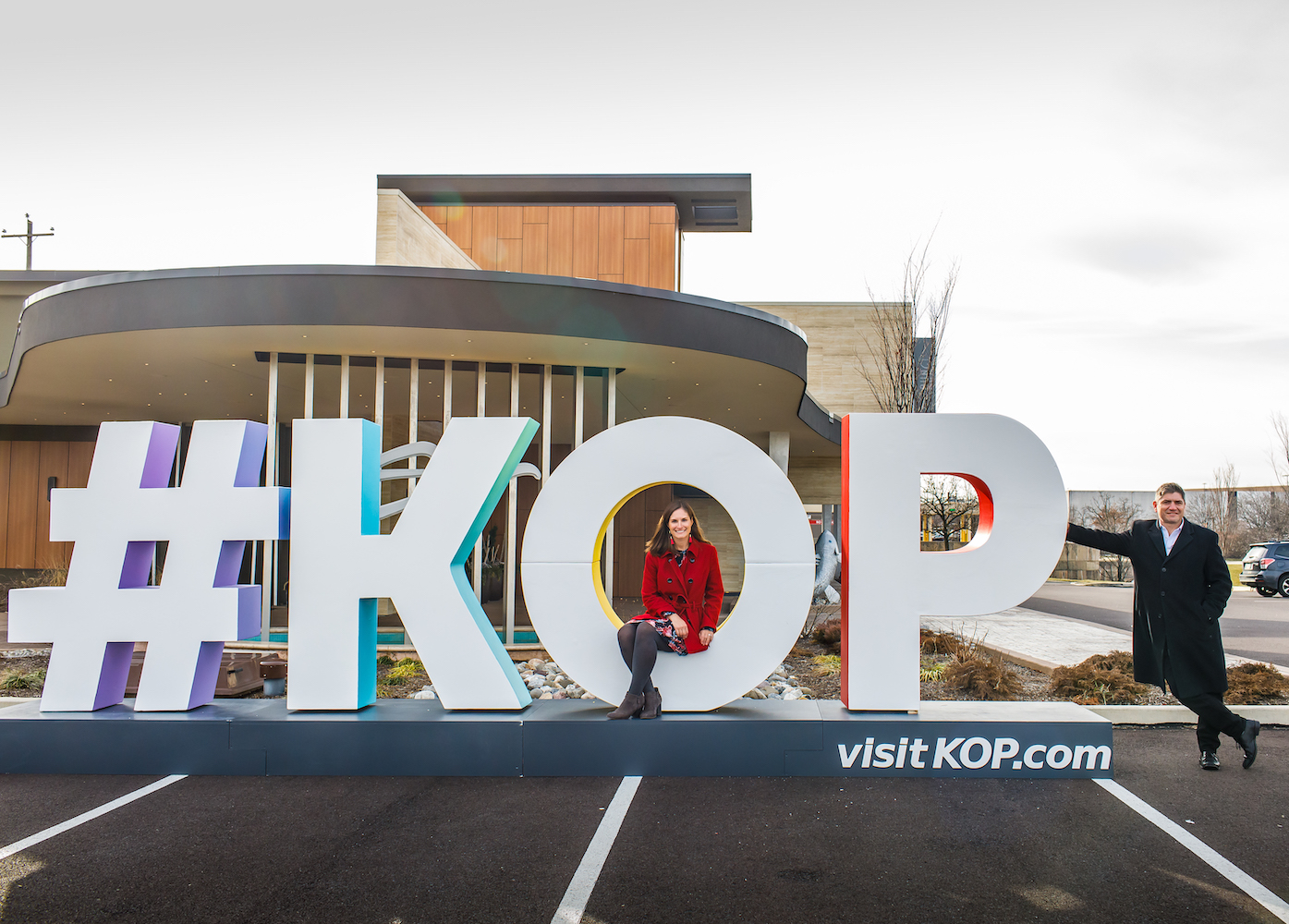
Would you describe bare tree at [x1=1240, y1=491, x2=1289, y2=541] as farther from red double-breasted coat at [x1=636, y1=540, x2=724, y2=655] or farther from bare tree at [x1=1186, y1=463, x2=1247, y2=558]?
red double-breasted coat at [x1=636, y1=540, x2=724, y2=655]

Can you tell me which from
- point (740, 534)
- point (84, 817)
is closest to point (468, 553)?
point (740, 534)

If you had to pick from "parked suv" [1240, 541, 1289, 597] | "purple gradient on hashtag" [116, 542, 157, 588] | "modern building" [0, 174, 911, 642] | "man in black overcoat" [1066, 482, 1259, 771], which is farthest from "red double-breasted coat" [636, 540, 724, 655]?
"parked suv" [1240, 541, 1289, 597]

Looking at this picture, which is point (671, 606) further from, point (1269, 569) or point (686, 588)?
point (1269, 569)

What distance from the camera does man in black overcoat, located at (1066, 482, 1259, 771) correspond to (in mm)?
4988

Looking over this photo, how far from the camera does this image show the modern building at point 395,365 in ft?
26.9

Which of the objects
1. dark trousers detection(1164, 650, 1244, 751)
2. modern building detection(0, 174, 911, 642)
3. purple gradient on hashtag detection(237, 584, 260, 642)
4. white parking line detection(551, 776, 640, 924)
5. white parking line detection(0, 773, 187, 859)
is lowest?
white parking line detection(0, 773, 187, 859)

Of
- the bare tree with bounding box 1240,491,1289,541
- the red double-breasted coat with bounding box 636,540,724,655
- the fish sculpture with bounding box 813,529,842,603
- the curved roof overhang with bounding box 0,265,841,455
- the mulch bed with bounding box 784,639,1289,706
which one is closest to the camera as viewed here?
the red double-breasted coat with bounding box 636,540,724,655

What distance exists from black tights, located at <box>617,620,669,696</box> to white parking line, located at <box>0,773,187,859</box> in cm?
294

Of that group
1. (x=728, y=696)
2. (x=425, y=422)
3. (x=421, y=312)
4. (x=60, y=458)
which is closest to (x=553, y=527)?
(x=728, y=696)

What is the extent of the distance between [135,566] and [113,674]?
742mm

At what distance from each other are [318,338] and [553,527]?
509 centimetres

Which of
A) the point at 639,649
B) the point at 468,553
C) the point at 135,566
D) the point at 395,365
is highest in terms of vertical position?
the point at 395,365

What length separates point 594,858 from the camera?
12.3 ft

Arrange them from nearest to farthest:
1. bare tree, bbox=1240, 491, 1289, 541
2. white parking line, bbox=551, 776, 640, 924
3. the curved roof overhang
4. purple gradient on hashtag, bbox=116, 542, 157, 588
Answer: white parking line, bbox=551, 776, 640, 924 < purple gradient on hashtag, bbox=116, 542, 157, 588 < the curved roof overhang < bare tree, bbox=1240, 491, 1289, 541
